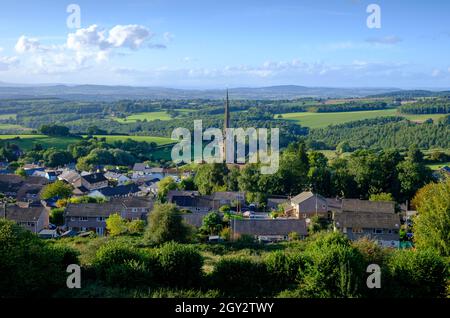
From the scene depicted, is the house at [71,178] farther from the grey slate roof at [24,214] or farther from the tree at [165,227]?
the tree at [165,227]

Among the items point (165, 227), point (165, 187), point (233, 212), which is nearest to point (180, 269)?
point (165, 227)

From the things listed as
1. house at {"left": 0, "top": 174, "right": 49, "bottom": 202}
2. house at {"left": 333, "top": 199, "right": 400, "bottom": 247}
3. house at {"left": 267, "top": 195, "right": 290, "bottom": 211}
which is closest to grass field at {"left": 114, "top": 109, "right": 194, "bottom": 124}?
house at {"left": 0, "top": 174, "right": 49, "bottom": 202}

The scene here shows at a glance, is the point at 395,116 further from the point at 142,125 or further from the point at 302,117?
the point at 142,125

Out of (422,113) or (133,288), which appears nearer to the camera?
(133,288)

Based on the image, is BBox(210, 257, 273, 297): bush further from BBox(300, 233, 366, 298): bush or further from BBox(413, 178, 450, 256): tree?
BBox(413, 178, 450, 256): tree

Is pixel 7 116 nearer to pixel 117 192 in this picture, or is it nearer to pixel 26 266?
pixel 117 192

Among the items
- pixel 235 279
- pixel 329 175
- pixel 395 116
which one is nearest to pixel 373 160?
pixel 329 175
